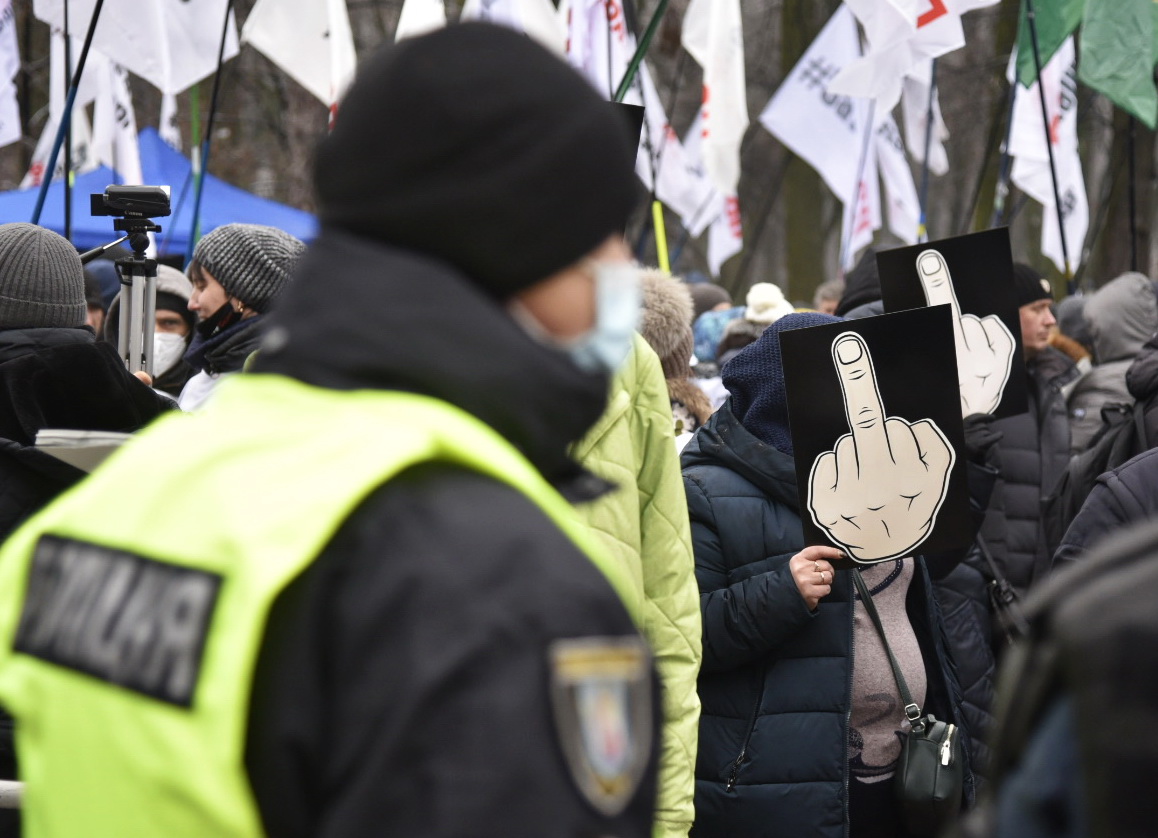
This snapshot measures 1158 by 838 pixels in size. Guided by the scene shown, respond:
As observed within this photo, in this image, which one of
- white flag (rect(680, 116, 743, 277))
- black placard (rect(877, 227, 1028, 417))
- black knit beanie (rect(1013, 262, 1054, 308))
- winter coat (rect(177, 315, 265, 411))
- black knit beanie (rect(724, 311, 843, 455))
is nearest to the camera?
black knit beanie (rect(724, 311, 843, 455))

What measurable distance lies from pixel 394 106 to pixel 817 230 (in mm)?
16133

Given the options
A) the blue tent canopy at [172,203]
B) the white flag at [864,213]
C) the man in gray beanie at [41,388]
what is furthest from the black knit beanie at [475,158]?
the white flag at [864,213]

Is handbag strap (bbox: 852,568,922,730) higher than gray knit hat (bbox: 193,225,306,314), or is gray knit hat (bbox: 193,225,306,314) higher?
gray knit hat (bbox: 193,225,306,314)

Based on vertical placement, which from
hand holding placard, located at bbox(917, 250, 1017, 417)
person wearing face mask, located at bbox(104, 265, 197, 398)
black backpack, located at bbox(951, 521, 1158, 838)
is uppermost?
black backpack, located at bbox(951, 521, 1158, 838)

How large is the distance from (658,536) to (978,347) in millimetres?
1937

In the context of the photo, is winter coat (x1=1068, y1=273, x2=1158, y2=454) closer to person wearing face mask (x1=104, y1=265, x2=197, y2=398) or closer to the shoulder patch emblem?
person wearing face mask (x1=104, y1=265, x2=197, y2=398)

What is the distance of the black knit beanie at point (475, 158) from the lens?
122cm

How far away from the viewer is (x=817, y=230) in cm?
1702

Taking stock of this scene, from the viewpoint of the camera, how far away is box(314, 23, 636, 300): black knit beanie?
4.02 feet

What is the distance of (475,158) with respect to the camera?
4.01 ft

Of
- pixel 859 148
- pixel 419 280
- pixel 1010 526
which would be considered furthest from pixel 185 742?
pixel 859 148

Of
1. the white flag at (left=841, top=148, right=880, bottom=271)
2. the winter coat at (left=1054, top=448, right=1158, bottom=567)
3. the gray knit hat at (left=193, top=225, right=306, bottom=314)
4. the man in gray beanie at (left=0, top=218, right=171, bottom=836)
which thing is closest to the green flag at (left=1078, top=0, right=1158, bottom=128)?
the white flag at (left=841, top=148, right=880, bottom=271)

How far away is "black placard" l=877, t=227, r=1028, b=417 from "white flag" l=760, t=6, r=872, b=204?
20.0ft

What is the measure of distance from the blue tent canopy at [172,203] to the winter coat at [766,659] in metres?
6.59
